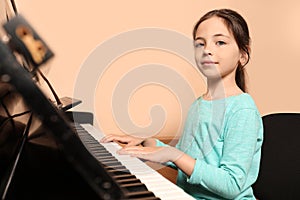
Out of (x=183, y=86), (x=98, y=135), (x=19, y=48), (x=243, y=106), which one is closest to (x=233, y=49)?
(x=243, y=106)

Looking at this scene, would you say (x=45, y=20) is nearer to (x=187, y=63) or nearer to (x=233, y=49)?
(x=187, y=63)

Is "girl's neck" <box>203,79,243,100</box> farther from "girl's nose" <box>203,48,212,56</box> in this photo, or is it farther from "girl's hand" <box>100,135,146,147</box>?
"girl's hand" <box>100,135,146,147</box>

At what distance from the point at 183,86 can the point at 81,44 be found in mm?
460

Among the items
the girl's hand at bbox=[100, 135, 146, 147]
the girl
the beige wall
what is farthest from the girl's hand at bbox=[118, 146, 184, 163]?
the beige wall

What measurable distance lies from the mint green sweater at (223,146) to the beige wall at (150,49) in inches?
18.3

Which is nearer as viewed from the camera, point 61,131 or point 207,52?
point 61,131

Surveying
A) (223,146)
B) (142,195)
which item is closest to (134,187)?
(142,195)

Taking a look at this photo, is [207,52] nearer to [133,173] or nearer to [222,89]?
[222,89]

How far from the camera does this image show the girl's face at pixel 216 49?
95cm

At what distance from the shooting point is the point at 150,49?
1.50 m

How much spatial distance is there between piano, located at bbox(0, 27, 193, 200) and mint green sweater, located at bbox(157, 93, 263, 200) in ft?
0.56

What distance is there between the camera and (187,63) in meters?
1.54

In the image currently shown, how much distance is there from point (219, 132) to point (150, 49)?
0.68 metres

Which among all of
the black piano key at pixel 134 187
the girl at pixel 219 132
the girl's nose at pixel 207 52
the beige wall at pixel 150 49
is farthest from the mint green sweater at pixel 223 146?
the beige wall at pixel 150 49
